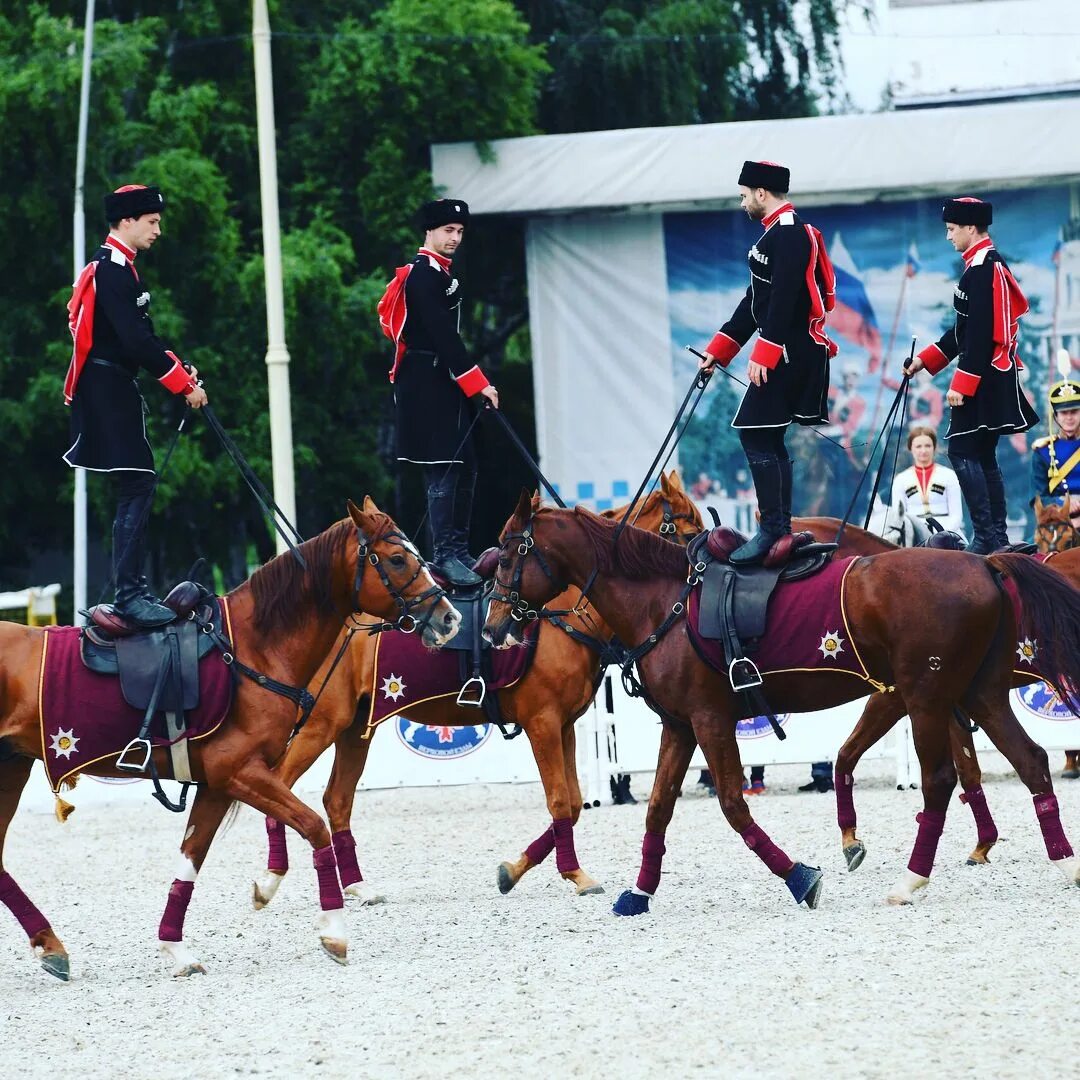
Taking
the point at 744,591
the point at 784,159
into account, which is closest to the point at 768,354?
the point at 744,591

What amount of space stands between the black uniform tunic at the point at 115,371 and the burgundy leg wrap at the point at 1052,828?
15.3ft

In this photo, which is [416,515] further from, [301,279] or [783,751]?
[783,751]

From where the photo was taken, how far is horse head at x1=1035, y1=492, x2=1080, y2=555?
14.1 m

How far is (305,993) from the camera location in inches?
346

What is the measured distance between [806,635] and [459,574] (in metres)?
2.33

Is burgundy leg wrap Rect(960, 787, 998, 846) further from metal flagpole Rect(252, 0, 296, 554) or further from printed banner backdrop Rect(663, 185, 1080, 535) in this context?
printed banner backdrop Rect(663, 185, 1080, 535)

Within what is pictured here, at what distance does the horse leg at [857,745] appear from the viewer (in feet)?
37.2

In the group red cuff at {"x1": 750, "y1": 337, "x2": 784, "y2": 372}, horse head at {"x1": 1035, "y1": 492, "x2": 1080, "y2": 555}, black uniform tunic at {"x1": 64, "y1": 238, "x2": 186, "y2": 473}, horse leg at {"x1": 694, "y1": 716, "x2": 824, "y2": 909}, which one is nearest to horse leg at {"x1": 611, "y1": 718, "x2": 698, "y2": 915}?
horse leg at {"x1": 694, "y1": 716, "x2": 824, "y2": 909}

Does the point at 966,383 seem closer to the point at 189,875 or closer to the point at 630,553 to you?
the point at 630,553

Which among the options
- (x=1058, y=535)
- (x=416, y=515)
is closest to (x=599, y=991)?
(x=1058, y=535)

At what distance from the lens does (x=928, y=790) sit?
10148mm

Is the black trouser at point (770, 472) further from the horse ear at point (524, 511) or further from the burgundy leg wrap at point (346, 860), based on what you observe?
the burgundy leg wrap at point (346, 860)

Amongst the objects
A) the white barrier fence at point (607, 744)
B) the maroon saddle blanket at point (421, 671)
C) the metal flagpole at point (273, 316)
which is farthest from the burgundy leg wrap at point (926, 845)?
the metal flagpole at point (273, 316)

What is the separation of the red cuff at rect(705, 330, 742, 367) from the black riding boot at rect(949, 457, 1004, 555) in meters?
1.45
